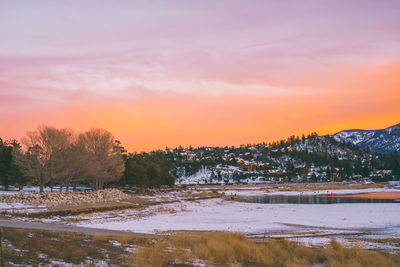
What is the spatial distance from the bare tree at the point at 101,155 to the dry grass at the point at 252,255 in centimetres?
6109

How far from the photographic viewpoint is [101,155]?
261 ft

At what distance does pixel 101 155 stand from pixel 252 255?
66.4 meters

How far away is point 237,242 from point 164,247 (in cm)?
402

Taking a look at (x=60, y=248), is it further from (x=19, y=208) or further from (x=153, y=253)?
(x=19, y=208)

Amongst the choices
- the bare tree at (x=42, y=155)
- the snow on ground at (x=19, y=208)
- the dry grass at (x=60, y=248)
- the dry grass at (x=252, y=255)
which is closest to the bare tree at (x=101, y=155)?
the bare tree at (x=42, y=155)

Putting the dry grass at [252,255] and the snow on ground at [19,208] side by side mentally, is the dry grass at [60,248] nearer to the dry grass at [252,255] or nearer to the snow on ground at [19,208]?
the dry grass at [252,255]

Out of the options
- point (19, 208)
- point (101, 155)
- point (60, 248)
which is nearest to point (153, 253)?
point (60, 248)

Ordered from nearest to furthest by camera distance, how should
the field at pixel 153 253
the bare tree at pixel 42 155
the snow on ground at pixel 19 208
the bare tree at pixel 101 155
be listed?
the field at pixel 153 253 < the snow on ground at pixel 19 208 < the bare tree at pixel 42 155 < the bare tree at pixel 101 155

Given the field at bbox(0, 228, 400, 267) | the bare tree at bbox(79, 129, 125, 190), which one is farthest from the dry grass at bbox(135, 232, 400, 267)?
the bare tree at bbox(79, 129, 125, 190)

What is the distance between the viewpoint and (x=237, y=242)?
19609mm

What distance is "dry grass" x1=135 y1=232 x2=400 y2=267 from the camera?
52.2 feet

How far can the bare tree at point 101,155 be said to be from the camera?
77750 mm

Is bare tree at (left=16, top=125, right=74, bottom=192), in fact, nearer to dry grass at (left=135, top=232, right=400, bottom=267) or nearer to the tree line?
the tree line

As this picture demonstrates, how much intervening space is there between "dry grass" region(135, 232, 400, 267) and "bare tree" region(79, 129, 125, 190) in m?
61.1
